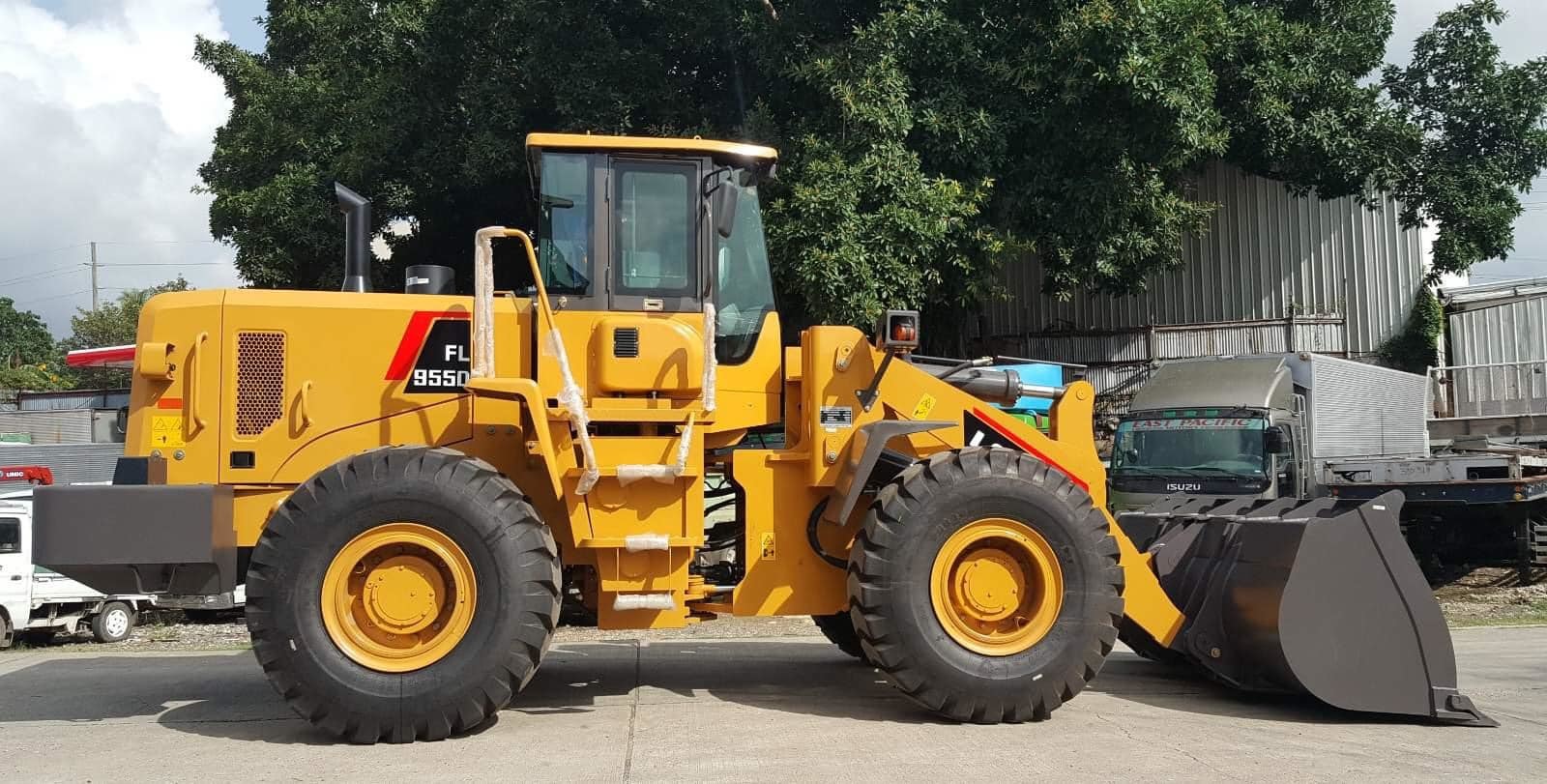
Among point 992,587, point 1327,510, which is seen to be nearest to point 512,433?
point 992,587

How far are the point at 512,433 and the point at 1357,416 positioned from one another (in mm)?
14946

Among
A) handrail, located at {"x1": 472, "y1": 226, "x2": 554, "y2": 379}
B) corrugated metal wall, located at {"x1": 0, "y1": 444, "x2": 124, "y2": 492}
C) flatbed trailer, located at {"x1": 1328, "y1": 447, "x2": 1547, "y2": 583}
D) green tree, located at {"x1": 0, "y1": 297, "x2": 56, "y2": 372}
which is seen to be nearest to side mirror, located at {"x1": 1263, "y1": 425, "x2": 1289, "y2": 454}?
flatbed trailer, located at {"x1": 1328, "y1": 447, "x2": 1547, "y2": 583}

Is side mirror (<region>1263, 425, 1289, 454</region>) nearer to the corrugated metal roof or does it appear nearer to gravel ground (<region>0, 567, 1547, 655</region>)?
gravel ground (<region>0, 567, 1547, 655</region>)

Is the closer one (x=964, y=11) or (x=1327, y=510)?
(x=1327, y=510)

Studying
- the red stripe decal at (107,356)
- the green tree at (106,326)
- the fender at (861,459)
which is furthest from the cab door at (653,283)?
the green tree at (106,326)

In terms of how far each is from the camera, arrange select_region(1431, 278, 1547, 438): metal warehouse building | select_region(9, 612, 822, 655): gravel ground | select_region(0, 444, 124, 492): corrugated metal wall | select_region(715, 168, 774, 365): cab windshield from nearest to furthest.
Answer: select_region(715, 168, 774, 365): cab windshield, select_region(9, 612, 822, 655): gravel ground, select_region(1431, 278, 1547, 438): metal warehouse building, select_region(0, 444, 124, 492): corrugated metal wall

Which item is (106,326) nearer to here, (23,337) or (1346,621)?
(23,337)

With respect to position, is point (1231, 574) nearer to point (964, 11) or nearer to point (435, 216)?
point (964, 11)

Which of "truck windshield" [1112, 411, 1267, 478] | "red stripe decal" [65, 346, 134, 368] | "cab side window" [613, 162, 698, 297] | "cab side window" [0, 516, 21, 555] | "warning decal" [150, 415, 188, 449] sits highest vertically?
"cab side window" [613, 162, 698, 297]

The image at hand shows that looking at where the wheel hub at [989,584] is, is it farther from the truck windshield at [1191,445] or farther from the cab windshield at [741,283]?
the truck windshield at [1191,445]

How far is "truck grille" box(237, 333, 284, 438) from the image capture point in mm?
6418

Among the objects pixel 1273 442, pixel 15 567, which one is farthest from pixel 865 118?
pixel 15 567

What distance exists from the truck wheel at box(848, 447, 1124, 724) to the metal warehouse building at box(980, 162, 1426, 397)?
1922 centimetres

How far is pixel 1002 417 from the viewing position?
6.93 m
